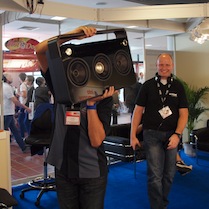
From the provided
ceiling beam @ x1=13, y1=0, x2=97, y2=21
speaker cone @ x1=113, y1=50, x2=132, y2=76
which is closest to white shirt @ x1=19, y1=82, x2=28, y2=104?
ceiling beam @ x1=13, y1=0, x2=97, y2=21

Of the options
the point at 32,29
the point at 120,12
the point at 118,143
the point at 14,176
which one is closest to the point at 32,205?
the point at 14,176

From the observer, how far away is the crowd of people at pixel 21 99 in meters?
4.47

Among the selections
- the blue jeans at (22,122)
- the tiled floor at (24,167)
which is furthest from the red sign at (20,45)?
the tiled floor at (24,167)

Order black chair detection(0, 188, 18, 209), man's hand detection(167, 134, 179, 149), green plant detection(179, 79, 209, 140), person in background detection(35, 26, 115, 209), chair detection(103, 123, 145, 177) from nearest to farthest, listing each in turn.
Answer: person in background detection(35, 26, 115, 209) → black chair detection(0, 188, 18, 209) → man's hand detection(167, 134, 179, 149) → chair detection(103, 123, 145, 177) → green plant detection(179, 79, 209, 140)

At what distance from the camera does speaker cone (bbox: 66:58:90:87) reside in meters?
1.29

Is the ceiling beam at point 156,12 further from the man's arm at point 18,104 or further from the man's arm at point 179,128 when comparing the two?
the man's arm at point 18,104

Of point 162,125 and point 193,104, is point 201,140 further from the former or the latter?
point 162,125

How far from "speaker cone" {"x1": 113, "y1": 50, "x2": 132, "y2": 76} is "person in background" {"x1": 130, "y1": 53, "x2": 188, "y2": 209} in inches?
50.6

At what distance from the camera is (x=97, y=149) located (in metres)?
1.55

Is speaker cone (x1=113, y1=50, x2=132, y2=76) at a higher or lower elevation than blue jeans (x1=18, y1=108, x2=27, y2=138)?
higher

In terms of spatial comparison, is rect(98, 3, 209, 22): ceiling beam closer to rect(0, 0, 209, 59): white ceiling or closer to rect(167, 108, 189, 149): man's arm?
rect(0, 0, 209, 59): white ceiling

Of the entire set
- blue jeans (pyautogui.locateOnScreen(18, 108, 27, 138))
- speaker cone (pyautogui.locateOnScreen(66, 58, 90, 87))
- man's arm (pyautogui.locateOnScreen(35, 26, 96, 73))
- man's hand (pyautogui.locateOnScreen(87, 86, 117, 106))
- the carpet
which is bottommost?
the carpet

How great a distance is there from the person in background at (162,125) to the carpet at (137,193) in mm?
609

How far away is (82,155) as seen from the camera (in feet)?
4.96
